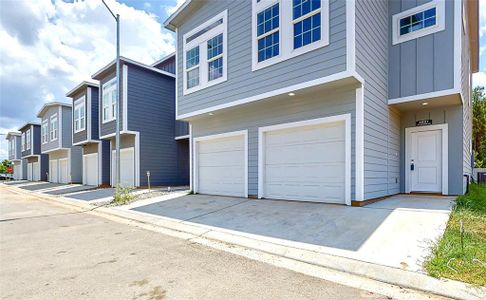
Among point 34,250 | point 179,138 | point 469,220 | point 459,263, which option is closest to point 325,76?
point 469,220

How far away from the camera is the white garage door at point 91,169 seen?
1816 cm

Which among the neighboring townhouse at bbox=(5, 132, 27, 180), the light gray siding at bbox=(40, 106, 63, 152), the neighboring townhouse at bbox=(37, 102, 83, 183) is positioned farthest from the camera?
the neighboring townhouse at bbox=(5, 132, 27, 180)

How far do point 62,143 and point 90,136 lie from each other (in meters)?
6.36

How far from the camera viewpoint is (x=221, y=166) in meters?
10.4

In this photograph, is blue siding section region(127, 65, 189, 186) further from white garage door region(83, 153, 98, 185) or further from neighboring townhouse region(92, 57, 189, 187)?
white garage door region(83, 153, 98, 185)

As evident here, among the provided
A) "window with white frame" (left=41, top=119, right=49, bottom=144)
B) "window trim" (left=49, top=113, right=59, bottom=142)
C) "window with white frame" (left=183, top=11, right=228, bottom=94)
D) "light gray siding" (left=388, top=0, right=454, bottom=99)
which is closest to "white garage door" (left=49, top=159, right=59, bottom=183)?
"window with white frame" (left=41, top=119, right=49, bottom=144)

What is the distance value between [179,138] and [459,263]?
47.3 feet

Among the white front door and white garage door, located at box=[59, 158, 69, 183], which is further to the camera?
the white front door

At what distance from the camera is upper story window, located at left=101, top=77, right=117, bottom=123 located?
15492 mm

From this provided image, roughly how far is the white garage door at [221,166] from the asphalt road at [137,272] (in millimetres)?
4623

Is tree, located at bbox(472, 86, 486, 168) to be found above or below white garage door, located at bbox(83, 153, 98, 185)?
above

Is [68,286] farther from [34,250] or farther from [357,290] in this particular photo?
[357,290]

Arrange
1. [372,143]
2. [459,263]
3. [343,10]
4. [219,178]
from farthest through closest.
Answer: [219,178]
[372,143]
[343,10]
[459,263]

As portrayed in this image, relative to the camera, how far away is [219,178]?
10.5m
